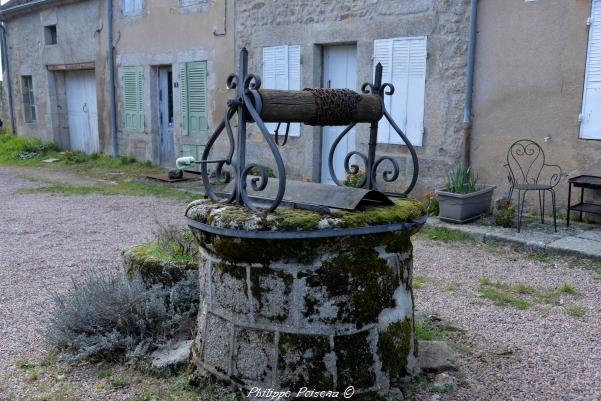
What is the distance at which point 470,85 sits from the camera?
6512mm

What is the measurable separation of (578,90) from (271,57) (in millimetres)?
4577

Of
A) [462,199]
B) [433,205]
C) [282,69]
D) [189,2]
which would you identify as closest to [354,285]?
[462,199]

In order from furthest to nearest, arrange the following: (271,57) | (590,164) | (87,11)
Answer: (87,11) → (271,57) → (590,164)

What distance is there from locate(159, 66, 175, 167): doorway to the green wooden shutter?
16.2 inches

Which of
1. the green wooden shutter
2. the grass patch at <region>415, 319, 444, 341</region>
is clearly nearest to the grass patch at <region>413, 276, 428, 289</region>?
the grass patch at <region>415, 319, 444, 341</region>

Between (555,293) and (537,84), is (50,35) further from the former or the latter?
(555,293)

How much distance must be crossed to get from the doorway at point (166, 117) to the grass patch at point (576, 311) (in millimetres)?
8599

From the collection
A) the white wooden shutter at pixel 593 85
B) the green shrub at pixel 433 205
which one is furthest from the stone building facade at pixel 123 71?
the white wooden shutter at pixel 593 85

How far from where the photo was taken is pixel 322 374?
2.45 meters

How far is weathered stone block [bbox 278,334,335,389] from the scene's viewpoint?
8.04ft

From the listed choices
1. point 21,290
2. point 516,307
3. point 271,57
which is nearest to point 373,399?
point 516,307

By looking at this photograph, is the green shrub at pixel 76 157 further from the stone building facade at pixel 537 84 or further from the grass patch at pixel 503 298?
the grass patch at pixel 503 298

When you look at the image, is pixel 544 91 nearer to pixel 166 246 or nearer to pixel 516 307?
pixel 516 307

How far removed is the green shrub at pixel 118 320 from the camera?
3.14 m
